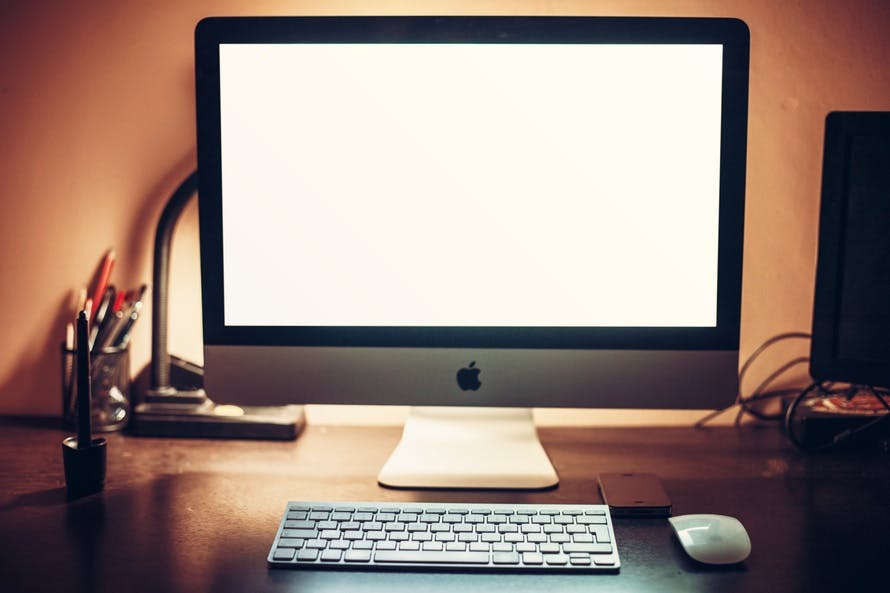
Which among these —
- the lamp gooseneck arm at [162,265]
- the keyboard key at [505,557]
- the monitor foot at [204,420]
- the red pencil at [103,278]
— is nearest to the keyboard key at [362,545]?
the keyboard key at [505,557]

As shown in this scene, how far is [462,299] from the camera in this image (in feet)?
3.03

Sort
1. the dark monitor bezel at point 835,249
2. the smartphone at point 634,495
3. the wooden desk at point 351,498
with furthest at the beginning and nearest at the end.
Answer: the dark monitor bezel at point 835,249
the smartphone at point 634,495
the wooden desk at point 351,498

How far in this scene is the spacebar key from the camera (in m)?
0.70

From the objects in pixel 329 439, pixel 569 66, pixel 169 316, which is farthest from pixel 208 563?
pixel 569 66

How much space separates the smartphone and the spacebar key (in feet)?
0.64

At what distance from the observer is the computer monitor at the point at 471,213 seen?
2.94ft

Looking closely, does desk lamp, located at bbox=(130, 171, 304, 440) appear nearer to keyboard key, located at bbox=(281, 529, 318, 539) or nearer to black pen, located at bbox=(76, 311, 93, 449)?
black pen, located at bbox=(76, 311, 93, 449)

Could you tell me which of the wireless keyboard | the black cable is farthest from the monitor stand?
the black cable

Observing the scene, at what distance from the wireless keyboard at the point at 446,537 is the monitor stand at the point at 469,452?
0.12 m

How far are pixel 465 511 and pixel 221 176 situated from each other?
48cm

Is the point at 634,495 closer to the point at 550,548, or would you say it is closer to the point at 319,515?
the point at 550,548

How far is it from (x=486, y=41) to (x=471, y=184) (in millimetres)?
162

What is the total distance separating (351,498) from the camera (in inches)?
34.6

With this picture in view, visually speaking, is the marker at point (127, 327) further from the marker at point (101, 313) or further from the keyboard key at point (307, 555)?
the keyboard key at point (307, 555)
